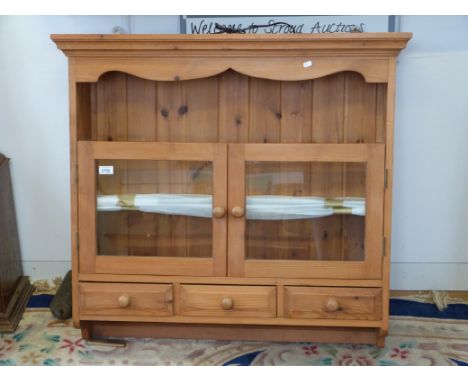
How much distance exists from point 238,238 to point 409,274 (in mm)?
846

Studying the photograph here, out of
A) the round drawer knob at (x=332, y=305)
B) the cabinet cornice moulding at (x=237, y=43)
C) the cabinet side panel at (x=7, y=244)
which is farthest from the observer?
the cabinet side panel at (x=7, y=244)

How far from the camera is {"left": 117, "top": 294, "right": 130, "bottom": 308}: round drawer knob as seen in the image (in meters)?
1.58

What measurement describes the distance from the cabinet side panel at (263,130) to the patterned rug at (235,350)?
0.33 meters

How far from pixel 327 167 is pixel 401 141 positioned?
1.74 ft

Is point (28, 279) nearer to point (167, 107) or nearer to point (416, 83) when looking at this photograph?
point (167, 107)

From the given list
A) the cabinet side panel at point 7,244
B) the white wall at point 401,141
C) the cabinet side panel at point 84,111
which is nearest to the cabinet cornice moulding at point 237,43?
the cabinet side panel at point 84,111

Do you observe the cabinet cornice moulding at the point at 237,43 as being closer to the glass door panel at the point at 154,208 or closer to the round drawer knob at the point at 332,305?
the glass door panel at the point at 154,208

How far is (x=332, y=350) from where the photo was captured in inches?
64.0

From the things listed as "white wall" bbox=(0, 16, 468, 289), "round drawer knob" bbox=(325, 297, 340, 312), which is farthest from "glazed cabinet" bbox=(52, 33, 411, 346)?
"white wall" bbox=(0, 16, 468, 289)

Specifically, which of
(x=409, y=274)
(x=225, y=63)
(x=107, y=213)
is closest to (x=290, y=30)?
(x=225, y=63)

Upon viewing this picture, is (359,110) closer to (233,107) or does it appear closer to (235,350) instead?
(233,107)

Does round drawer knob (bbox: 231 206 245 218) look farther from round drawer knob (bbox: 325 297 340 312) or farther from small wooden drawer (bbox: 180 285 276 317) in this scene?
round drawer knob (bbox: 325 297 340 312)

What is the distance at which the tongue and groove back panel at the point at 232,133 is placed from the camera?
5.21 ft

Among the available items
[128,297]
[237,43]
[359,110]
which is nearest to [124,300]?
[128,297]
